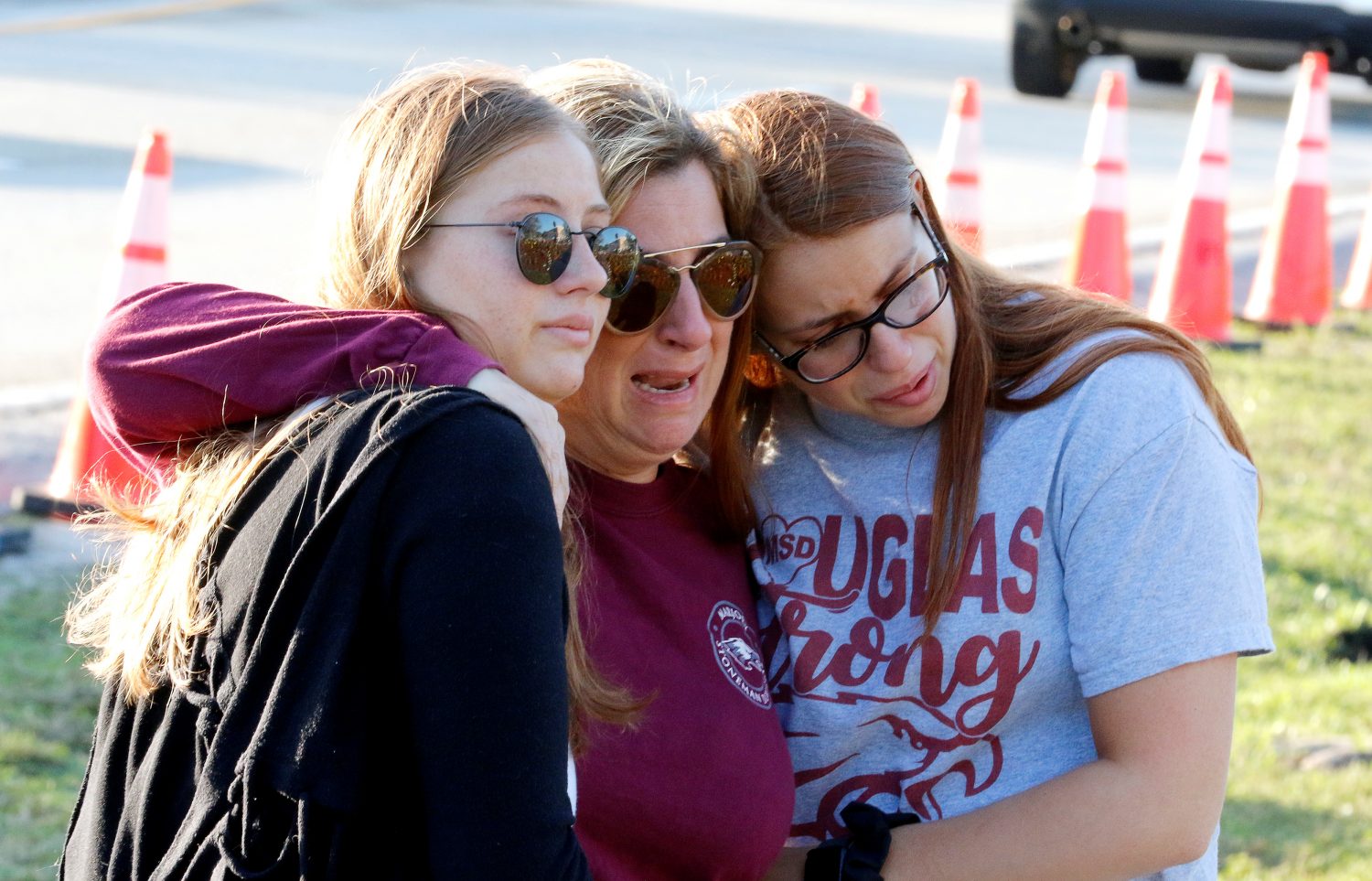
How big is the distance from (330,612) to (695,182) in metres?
0.96

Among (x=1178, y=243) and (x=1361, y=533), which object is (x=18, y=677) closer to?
(x=1361, y=533)

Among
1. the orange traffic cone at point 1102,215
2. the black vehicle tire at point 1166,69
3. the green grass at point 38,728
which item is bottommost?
the black vehicle tire at point 1166,69

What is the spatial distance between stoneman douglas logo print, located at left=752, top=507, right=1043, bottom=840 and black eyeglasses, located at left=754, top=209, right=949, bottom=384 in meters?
0.21

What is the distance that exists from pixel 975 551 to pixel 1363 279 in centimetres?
638

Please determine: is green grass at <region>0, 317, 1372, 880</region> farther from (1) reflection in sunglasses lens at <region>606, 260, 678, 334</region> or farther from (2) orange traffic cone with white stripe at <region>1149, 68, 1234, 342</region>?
(1) reflection in sunglasses lens at <region>606, 260, 678, 334</region>

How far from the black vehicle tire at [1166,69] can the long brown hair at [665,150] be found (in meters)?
14.1

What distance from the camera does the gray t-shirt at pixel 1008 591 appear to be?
6.58ft

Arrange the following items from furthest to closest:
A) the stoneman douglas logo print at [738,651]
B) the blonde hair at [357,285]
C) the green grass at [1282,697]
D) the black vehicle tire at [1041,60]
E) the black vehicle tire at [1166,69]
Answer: the black vehicle tire at [1166,69] < the black vehicle tire at [1041,60] < the green grass at [1282,697] < the stoneman douglas logo print at [738,651] < the blonde hair at [357,285]

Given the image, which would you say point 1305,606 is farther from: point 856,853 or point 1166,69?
point 1166,69

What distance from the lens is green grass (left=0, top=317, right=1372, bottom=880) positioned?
3305 millimetres

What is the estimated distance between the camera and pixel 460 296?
1662 millimetres

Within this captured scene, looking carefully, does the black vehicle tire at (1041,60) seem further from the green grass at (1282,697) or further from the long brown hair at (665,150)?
the long brown hair at (665,150)

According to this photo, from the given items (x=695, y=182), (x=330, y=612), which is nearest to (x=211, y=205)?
(x=695, y=182)

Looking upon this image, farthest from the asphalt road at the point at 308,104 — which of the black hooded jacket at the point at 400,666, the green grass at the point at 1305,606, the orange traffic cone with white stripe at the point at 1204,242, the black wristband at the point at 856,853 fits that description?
the green grass at the point at 1305,606
